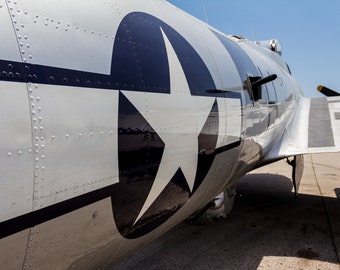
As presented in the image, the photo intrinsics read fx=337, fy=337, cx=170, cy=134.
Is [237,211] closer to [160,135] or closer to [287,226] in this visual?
[287,226]

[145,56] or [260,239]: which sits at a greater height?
[145,56]

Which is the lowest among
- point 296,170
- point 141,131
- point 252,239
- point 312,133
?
point 252,239

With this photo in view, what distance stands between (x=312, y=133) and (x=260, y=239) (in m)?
3.86

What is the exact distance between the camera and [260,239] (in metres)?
6.84

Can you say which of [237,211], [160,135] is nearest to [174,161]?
[160,135]

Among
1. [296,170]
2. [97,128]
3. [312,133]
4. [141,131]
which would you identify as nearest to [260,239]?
[296,170]

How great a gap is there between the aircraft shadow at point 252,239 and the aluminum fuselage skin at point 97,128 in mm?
2411

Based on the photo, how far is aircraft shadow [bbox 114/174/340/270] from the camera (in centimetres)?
577

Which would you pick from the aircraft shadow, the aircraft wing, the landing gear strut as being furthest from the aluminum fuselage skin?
the landing gear strut

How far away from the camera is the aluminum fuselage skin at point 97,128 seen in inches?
73.5

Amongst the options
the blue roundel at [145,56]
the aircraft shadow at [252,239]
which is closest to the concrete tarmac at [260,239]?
the aircraft shadow at [252,239]

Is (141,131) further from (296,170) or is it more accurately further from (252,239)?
(296,170)

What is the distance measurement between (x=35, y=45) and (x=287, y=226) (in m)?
7.16

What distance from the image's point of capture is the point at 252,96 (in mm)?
5691
